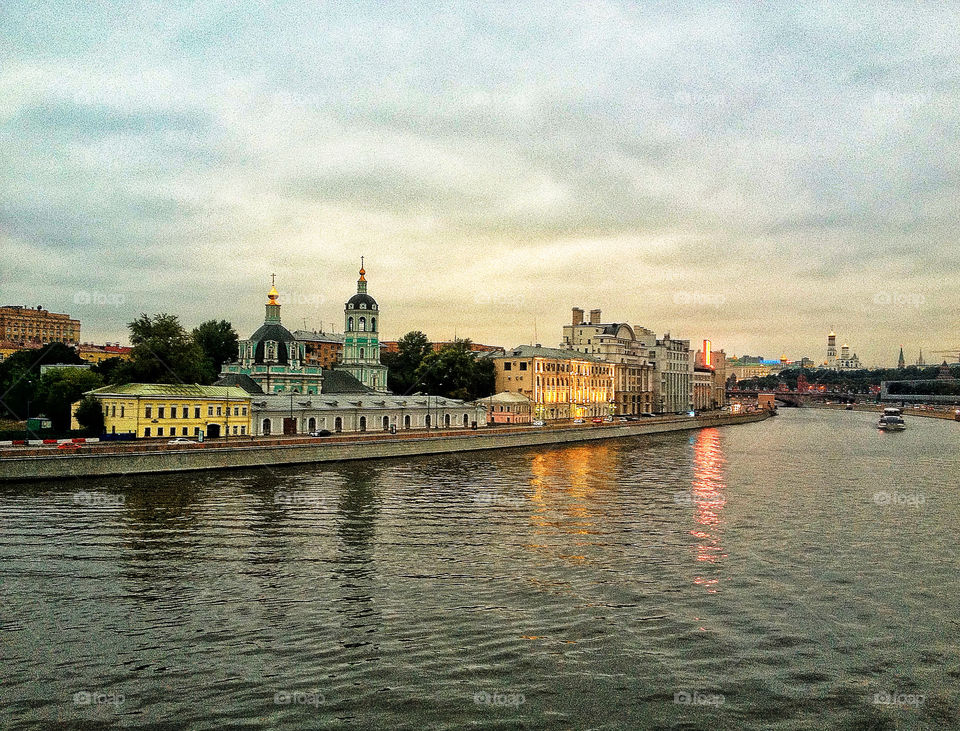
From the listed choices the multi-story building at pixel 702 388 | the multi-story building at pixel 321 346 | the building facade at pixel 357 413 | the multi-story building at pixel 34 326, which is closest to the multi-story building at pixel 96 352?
the multi-story building at pixel 34 326

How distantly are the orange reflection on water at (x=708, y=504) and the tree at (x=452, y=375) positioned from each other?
114 ft

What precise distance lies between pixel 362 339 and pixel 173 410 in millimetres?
37162

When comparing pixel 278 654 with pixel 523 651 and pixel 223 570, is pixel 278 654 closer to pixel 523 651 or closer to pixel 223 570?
pixel 523 651

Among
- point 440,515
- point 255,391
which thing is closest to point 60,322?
point 255,391

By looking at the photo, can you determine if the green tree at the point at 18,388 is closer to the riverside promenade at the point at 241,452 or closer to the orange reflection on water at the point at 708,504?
the riverside promenade at the point at 241,452

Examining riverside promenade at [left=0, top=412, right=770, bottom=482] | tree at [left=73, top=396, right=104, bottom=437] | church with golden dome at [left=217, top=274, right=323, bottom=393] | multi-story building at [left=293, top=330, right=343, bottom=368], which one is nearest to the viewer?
riverside promenade at [left=0, top=412, right=770, bottom=482]

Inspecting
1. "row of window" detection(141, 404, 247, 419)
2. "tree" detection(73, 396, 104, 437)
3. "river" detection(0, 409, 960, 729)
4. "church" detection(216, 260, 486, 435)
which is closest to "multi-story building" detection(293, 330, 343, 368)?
"church" detection(216, 260, 486, 435)

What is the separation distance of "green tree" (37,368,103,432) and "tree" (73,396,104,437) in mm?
8060

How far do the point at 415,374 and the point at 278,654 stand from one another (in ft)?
289

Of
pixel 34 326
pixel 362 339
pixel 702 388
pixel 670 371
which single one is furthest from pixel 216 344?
pixel 702 388

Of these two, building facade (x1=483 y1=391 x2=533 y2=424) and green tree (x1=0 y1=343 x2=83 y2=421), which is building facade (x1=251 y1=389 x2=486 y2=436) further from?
green tree (x1=0 y1=343 x2=83 y2=421)

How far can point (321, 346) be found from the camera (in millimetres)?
171875

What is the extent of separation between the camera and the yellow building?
2256 inches

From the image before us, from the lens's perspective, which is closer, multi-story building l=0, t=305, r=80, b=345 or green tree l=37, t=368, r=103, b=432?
green tree l=37, t=368, r=103, b=432
